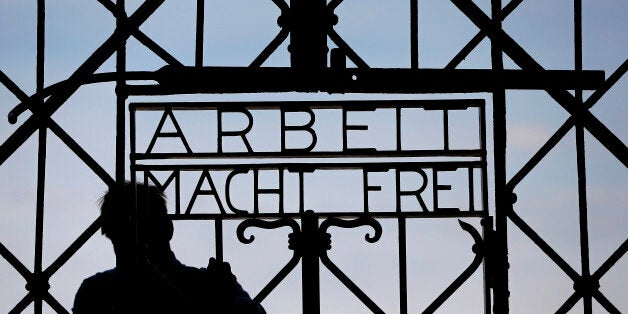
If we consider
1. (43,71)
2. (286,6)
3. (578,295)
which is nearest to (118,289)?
(43,71)

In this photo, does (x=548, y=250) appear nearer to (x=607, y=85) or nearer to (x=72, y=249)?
(x=607, y=85)

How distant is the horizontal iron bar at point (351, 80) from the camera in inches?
120

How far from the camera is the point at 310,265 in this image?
12.6 feet

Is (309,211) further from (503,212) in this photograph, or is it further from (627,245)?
(627,245)

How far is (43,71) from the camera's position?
404 centimetres

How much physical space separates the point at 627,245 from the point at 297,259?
4.67ft

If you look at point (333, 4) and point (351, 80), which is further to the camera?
point (333, 4)

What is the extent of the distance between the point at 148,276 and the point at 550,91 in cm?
188

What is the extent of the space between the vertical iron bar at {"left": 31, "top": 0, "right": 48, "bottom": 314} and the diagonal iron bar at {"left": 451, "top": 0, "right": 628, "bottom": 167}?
175cm

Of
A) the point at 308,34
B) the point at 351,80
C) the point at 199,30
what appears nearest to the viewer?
the point at 351,80

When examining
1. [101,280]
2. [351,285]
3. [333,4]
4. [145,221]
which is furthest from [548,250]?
[101,280]

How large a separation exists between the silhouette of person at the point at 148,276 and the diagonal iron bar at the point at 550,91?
4.96 ft

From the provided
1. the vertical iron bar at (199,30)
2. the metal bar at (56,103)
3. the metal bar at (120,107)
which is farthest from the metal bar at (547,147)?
the metal bar at (56,103)

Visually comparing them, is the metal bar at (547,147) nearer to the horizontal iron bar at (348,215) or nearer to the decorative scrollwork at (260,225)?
the horizontal iron bar at (348,215)
